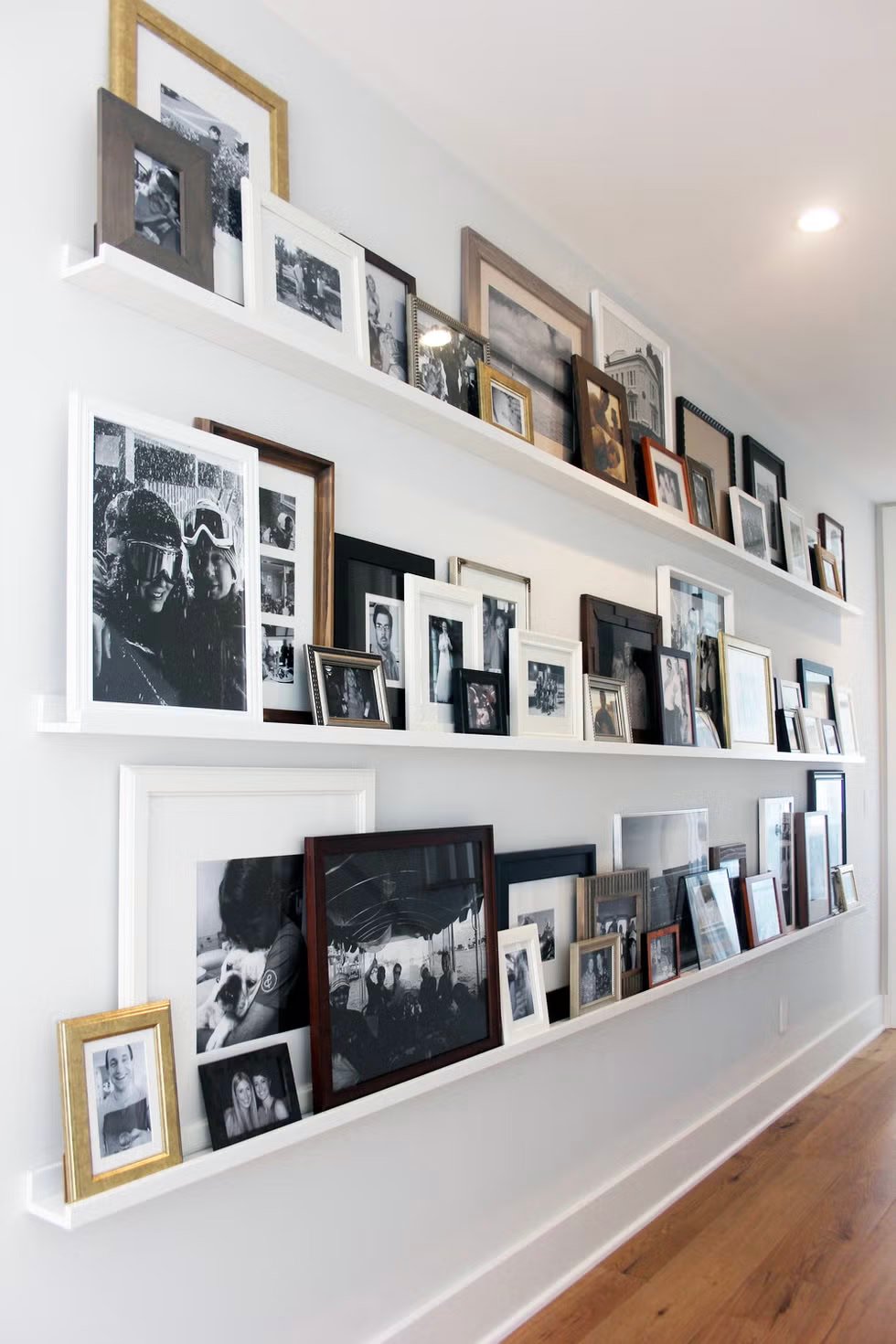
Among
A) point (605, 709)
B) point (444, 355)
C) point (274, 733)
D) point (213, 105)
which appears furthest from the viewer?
point (605, 709)

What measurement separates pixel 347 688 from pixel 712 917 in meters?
1.88

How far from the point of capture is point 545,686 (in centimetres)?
245

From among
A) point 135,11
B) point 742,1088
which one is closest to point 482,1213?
point 742,1088

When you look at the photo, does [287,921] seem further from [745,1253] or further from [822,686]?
[822,686]

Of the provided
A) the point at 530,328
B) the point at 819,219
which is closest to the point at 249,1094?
the point at 530,328

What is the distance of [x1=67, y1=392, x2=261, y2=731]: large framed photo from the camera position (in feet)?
4.75

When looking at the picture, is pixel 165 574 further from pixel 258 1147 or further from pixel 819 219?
pixel 819 219

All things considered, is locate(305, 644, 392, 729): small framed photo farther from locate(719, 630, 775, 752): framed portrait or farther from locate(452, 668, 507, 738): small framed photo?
locate(719, 630, 775, 752): framed portrait

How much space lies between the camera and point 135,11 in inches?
65.3

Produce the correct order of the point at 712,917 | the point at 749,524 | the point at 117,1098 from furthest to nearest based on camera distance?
the point at 749,524 < the point at 712,917 < the point at 117,1098

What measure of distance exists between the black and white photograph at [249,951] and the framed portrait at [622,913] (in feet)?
3.30

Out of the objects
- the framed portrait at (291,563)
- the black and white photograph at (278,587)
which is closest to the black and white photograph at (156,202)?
the framed portrait at (291,563)

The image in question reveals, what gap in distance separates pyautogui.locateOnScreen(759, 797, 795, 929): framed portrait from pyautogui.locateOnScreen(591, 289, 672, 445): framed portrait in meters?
1.50

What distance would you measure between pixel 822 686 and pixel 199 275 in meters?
3.61
